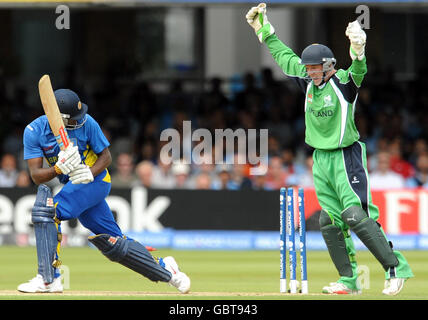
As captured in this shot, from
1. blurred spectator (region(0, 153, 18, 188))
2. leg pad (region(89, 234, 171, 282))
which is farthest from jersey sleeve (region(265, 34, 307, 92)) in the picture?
blurred spectator (region(0, 153, 18, 188))

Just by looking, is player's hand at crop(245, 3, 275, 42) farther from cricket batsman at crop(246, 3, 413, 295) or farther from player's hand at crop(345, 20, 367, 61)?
player's hand at crop(345, 20, 367, 61)

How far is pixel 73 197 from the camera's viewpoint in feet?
21.7

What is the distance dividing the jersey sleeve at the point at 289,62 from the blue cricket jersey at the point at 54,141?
4.50ft

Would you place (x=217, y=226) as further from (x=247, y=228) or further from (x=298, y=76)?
(x=298, y=76)

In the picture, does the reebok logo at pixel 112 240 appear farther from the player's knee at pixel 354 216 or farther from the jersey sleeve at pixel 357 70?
the jersey sleeve at pixel 357 70

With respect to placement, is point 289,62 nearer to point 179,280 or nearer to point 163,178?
point 179,280

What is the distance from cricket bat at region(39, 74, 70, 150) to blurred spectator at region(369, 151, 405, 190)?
6893mm

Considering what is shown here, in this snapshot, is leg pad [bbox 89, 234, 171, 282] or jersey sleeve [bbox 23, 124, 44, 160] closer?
jersey sleeve [bbox 23, 124, 44, 160]

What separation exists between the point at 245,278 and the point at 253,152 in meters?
4.83

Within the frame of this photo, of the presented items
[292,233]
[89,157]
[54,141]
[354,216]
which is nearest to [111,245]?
[89,157]

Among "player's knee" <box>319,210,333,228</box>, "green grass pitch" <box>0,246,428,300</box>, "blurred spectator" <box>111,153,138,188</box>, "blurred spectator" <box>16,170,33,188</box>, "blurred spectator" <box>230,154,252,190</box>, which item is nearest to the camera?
"green grass pitch" <box>0,246,428,300</box>

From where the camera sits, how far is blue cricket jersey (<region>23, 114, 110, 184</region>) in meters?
6.63

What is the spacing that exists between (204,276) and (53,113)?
312 centimetres

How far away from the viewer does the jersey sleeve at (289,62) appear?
7.09 meters
